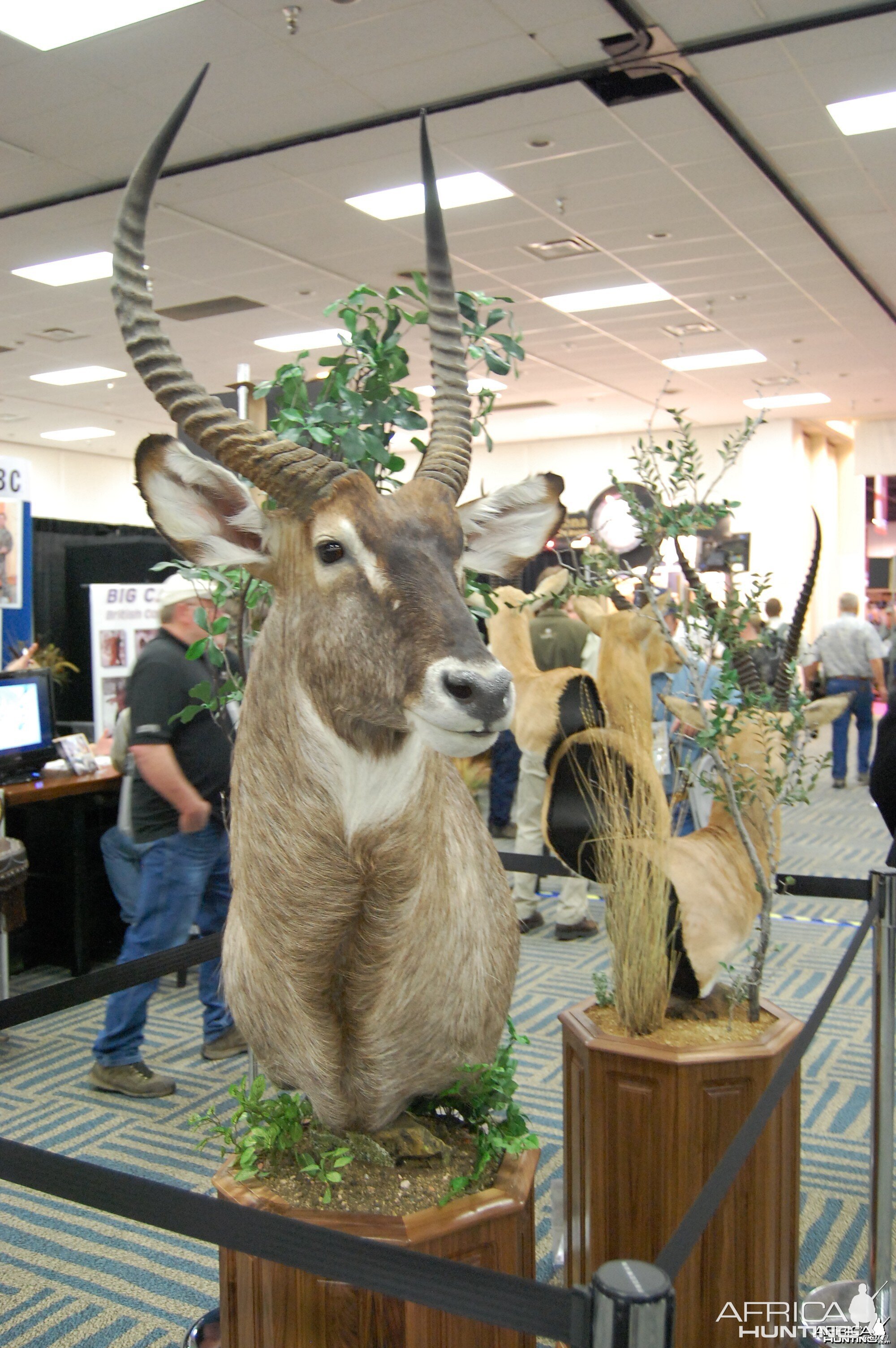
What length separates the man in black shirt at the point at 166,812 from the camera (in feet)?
12.7

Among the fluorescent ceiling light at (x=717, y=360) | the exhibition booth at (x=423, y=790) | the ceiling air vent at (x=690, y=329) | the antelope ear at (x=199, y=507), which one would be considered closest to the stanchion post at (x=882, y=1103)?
the exhibition booth at (x=423, y=790)

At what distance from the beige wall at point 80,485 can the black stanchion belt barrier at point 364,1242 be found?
16.7m

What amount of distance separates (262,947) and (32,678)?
4.21 metres

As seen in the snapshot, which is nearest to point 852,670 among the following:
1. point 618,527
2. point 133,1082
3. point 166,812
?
point 618,527

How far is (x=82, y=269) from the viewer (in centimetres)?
888

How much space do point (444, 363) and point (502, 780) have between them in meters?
6.38

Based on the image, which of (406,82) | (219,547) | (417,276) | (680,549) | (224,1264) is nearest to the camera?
(219,547)

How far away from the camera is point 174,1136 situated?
11.8 feet

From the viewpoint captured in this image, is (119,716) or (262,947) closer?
(262,947)

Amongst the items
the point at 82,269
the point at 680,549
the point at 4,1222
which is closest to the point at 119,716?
the point at 4,1222

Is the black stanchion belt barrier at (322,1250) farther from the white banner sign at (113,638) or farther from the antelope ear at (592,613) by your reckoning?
the white banner sign at (113,638)

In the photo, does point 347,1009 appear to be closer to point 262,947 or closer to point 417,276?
point 262,947

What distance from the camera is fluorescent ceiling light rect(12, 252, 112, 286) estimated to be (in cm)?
868

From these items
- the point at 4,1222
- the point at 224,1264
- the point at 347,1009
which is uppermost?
the point at 347,1009
